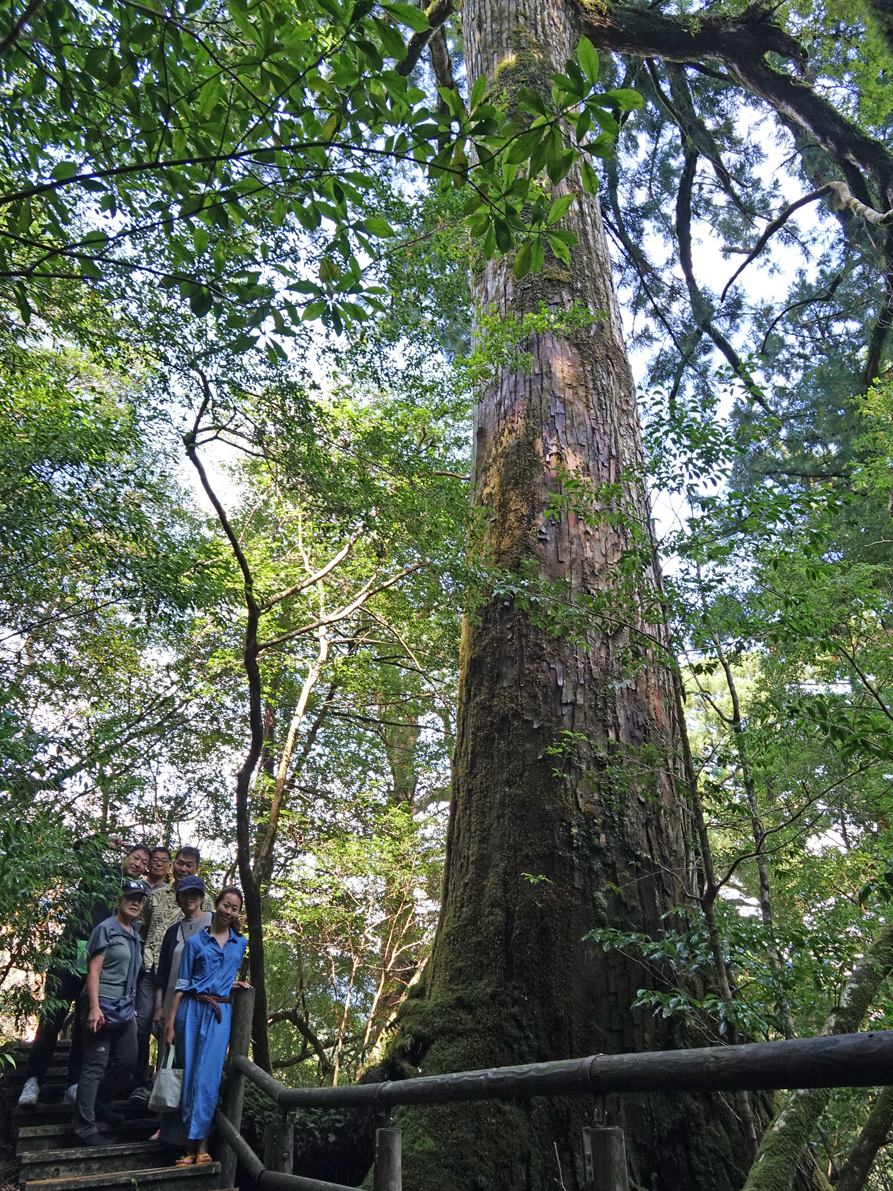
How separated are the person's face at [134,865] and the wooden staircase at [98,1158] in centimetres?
116


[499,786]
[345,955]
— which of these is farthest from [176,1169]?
[345,955]

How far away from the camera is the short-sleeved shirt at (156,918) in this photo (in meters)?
4.70

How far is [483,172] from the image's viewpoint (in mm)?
1985

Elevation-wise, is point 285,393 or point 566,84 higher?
point 285,393

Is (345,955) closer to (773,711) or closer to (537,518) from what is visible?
(537,518)

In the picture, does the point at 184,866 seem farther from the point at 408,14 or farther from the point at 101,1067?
the point at 408,14

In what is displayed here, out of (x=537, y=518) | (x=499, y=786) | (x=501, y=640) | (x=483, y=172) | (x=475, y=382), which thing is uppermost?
(x=475, y=382)

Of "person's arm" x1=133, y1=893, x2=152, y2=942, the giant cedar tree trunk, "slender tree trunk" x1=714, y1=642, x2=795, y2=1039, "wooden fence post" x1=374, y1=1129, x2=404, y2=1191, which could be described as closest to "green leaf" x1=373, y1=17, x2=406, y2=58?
the giant cedar tree trunk

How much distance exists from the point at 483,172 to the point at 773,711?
5.86 feet

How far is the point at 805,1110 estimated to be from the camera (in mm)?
2146

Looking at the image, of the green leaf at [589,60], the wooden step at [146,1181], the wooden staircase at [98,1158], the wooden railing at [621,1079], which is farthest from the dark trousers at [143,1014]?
the green leaf at [589,60]

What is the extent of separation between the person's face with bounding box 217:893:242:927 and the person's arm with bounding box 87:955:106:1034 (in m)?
0.59

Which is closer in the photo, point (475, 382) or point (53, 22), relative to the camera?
point (53, 22)

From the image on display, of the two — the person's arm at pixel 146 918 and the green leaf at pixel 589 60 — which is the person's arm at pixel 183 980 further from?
the green leaf at pixel 589 60
